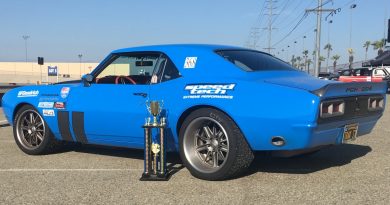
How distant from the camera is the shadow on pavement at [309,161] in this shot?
16.6 feet

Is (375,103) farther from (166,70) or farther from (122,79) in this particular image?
(122,79)

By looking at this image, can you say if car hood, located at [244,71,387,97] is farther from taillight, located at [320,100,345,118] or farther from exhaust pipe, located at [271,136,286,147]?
exhaust pipe, located at [271,136,286,147]

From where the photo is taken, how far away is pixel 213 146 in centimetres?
464

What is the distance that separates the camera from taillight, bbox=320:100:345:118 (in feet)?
13.4

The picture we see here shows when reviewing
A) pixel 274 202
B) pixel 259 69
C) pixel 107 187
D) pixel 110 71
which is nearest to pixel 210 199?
pixel 274 202

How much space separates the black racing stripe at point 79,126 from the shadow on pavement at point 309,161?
6.72ft

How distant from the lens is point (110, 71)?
18.8 feet

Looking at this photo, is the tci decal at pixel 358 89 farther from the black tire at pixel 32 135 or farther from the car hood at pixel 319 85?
the black tire at pixel 32 135

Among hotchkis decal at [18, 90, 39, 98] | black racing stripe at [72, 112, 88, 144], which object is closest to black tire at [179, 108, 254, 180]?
black racing stripe at [72, 112, 88, 144]

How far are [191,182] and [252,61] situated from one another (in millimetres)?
1469

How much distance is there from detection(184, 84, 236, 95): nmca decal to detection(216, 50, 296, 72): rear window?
1.37ft

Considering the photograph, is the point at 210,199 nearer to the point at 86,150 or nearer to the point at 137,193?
the point at 137,193

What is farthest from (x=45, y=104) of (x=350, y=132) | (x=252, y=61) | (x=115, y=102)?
(x=350, y=132)

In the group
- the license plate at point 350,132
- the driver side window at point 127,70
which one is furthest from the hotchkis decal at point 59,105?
the license plate at point 350,132
